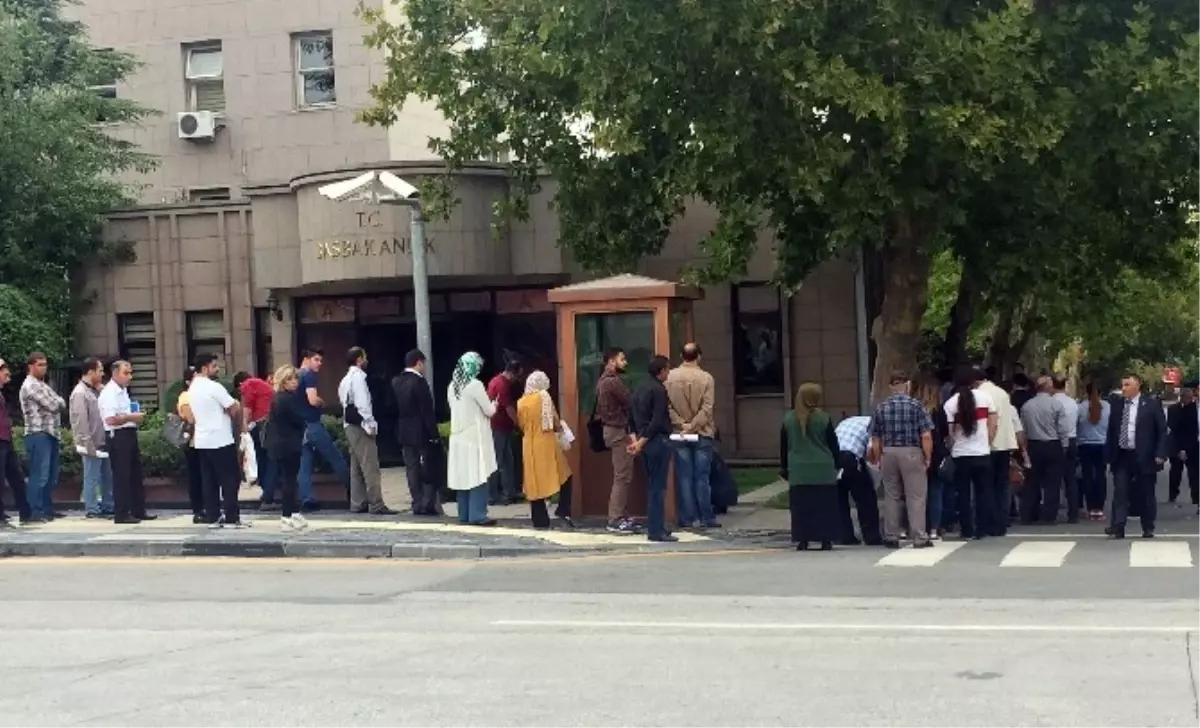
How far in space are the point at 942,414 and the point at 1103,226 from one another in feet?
15.6

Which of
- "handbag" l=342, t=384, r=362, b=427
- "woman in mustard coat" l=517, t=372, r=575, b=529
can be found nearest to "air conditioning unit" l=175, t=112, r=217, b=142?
"handbag" l=342, t=384, r=362, b=427

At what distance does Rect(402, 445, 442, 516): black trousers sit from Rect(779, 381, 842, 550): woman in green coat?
4397 mm

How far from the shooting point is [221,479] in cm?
1625

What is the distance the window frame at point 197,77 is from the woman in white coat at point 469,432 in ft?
54.1

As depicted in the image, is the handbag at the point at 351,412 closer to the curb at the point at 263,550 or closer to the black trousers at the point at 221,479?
the black trousers at the point at 221,479

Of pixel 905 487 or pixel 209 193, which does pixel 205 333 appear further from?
pixel 905 487

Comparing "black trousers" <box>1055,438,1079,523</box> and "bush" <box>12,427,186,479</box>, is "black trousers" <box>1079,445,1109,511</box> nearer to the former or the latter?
"black trousers" <box>1055,438,1079,523</box>

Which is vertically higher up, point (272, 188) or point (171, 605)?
point (272, 188)

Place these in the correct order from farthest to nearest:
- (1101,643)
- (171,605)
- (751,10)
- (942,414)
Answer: (942,414) → (751,10) → (171,605) → (1101,643)

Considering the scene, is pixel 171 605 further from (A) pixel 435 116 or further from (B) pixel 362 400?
(A) pixel 435 116

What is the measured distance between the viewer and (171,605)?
11.9m

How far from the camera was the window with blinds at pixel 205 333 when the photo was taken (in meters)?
27.3

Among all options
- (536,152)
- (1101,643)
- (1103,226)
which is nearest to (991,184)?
(1103,226)

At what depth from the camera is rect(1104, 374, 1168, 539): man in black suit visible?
50.6 ft
